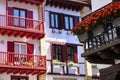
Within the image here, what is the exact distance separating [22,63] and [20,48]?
181cm

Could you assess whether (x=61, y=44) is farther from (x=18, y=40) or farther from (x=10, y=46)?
(x=10, y=46)

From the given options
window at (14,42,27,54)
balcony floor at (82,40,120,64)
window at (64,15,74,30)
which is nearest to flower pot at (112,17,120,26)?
balcony floor at (82,40,120,64)

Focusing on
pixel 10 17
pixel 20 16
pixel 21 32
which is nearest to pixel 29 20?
pixel 20 16

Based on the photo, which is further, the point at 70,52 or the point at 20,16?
the point at 70,52

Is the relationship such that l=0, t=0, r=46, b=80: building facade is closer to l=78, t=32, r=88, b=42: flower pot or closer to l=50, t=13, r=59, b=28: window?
l=50, t=13, r=59, b=28: window

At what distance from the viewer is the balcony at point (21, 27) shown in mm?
28891

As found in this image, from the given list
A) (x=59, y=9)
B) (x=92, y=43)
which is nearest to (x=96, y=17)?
(x=92, y=43)

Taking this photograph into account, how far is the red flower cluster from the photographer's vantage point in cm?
1340

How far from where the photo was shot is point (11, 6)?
30.4m

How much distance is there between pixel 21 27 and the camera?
29953 mm

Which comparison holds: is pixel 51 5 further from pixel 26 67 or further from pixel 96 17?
pixel 96 17

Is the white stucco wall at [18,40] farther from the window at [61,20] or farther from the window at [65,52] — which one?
the window at [61,20]

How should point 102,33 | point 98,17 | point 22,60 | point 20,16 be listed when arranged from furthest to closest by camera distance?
point 20,16
point 22,60
point 102,33
point 98,17

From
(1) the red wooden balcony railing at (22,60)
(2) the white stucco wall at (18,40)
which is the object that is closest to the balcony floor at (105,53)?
(1) the red wooden balcony railing at (22,60)
